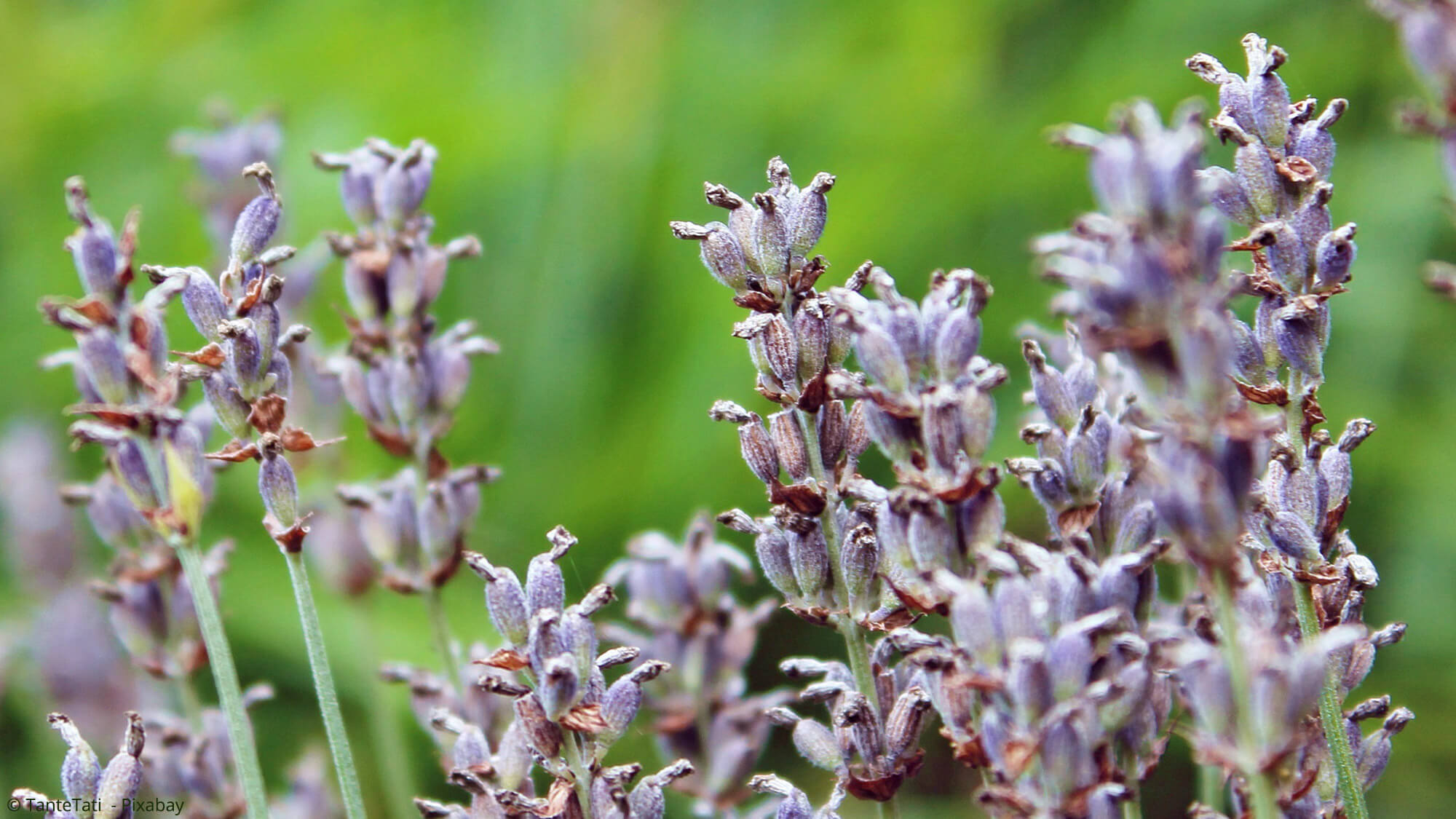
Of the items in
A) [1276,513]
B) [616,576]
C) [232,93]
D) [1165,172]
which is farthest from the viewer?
[232,93]

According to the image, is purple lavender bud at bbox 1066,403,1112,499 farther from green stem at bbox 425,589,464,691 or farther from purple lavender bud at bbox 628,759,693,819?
green stem at bbox 425,589,464,691

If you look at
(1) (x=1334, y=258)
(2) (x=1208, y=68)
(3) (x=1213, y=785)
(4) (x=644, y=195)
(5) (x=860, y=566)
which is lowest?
(3) (x=1213, y=785)

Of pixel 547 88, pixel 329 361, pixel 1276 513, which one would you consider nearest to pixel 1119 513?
pixel 1276 513

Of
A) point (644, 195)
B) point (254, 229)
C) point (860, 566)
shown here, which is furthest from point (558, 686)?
point (644, 195)

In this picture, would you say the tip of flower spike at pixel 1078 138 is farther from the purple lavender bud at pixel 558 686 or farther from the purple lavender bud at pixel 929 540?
the purple lavender bud at pixel 558 686

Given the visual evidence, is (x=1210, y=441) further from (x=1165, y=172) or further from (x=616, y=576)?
(x=616, y=576)

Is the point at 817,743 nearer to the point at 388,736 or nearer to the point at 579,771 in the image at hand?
the point at 579,771

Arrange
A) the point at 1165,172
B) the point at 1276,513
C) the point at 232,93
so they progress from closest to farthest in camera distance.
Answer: the point at 1165,172 → the point at 1276,513 → the point at 232,93

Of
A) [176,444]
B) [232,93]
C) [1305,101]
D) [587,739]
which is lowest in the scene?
[587,739]
